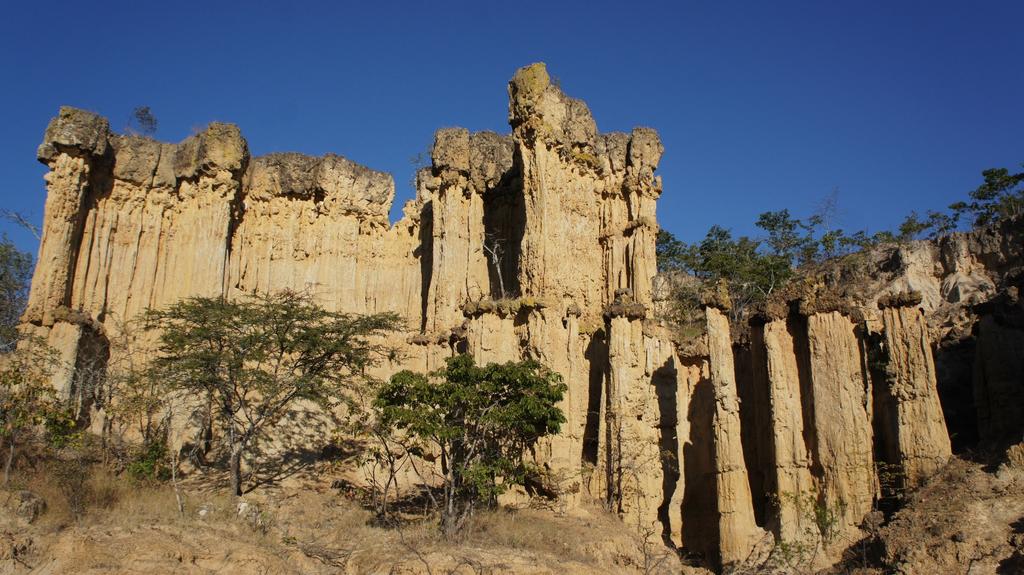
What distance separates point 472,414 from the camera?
65.5 ft

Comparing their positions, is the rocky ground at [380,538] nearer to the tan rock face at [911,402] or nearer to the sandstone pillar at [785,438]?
the tan rock face at [911,402]

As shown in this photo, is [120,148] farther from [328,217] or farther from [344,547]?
[344,547]

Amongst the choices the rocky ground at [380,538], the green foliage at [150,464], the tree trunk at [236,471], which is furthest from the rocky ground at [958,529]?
the green foliage at [150,464]

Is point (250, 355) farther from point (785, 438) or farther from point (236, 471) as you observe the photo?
point (785, 438)

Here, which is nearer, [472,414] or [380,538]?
[380,538]

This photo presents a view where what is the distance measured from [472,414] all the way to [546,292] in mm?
5204

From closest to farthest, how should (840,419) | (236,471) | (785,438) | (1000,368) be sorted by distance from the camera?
(1000,368)
(840,419)
(785,438)
(236,471)

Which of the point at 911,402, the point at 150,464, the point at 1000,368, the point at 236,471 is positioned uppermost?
the point at 1000,368

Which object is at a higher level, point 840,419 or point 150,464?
point 840,419

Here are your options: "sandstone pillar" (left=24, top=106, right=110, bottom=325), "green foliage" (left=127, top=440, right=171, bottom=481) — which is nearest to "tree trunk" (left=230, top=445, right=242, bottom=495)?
"green foliage" (left=127, top=440, right=171, bottom=481)

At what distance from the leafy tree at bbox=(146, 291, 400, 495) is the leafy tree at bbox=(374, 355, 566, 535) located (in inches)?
111

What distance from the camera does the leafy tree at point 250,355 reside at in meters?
21.8

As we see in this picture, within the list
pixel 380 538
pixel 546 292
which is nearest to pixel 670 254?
pixel 546 292

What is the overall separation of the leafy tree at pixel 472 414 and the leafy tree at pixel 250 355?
9.27ft
